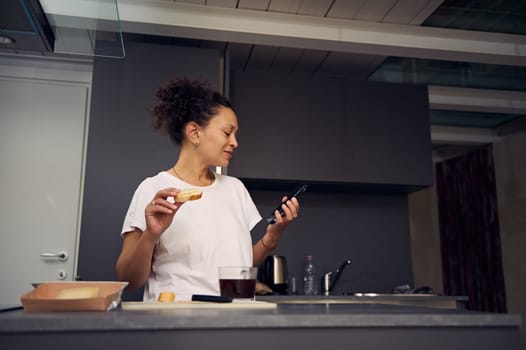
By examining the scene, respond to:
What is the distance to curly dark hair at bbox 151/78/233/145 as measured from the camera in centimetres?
170

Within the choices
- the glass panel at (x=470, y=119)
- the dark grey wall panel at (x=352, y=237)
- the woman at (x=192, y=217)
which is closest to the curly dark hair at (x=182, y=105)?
the woman at (x=192, y=217)

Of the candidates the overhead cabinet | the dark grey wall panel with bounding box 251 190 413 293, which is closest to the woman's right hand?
the overhead cabinet

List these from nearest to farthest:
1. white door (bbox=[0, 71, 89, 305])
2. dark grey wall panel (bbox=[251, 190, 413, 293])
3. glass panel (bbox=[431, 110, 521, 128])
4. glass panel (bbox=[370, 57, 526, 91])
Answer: white door (bbox=[0, 71, 89, 305]), dark grey wall panel (bbox=[251, 190, 413, 293]), glass panel (bbox=[370, 57, 526, 91]), glass panel (bbox=[431, 110, 521, 128])

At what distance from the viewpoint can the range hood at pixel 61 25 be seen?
4.64ft

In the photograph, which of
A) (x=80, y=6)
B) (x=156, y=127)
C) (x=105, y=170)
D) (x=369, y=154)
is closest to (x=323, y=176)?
(x=369, y=154)

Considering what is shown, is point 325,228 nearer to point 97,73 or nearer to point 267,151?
point 267,151

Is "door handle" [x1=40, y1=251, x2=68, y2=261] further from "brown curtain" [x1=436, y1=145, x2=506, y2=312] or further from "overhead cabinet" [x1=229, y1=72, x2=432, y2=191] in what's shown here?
"brown curtain" [x1=436, y1=145, x2=506, y2=312]

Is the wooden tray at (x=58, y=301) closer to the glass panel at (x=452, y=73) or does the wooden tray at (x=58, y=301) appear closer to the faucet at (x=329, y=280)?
the faucet at (x=329, y=280)

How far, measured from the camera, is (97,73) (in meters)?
2.76

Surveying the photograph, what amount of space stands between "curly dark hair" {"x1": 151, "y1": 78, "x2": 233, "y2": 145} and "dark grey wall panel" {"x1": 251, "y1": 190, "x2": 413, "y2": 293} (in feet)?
5.77

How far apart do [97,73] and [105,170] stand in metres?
0.56

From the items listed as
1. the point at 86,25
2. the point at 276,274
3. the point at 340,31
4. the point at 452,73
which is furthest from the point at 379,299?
the point at 86,25

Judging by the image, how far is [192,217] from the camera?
4.81 feet

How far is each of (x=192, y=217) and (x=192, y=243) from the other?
8 cm
